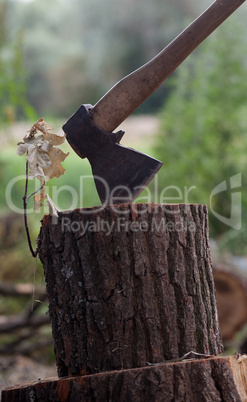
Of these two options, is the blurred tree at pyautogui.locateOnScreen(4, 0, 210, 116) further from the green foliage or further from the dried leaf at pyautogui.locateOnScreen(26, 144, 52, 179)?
the dried leaf at pyautogui.locateOnScreen(26, 144, 52, 179)

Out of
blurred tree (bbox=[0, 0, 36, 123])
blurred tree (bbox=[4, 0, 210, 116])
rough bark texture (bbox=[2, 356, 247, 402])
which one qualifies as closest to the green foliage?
blurred tree (bbox=[0, 0, 36, 123])

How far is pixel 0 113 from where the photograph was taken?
4.93 metres

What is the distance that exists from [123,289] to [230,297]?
113 inches

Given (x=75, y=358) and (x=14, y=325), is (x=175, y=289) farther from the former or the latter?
(x=14, y=325)

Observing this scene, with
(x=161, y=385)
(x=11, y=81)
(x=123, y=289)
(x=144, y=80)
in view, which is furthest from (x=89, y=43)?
(x=161, y=385)

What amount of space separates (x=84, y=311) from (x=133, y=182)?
444mm

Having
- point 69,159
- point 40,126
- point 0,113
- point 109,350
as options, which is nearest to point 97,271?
point 109,350

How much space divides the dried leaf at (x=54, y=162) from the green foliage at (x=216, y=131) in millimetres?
3381

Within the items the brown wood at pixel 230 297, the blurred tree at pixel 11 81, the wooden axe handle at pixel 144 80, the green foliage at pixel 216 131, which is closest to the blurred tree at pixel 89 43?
the blurred tree at pixel 11 81

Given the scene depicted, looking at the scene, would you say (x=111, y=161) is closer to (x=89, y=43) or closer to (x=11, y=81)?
(x=11, y=81)

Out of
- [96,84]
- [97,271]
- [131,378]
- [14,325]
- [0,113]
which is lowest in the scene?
[131,378]

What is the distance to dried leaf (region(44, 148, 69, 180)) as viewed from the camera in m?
1.53

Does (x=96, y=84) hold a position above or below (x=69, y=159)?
above

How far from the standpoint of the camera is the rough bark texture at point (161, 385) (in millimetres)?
1289
